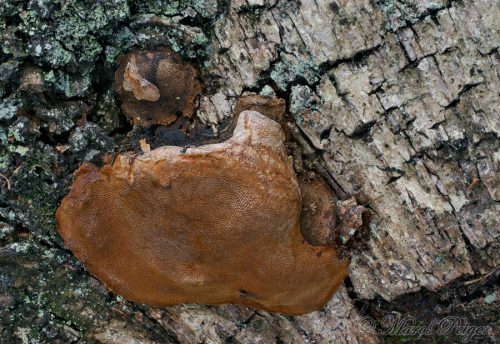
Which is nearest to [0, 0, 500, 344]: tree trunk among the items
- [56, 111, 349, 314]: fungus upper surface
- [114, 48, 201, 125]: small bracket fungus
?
[114, 48, 201, 125]: small bracket fungus

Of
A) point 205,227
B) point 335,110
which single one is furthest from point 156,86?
point 335,110

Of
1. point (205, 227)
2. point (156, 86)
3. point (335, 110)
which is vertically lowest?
point (205, 227)

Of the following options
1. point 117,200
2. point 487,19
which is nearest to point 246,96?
point 117,200

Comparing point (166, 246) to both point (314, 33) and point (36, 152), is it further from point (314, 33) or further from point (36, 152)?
point (314, 33)

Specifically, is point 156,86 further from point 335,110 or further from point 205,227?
point 335,110

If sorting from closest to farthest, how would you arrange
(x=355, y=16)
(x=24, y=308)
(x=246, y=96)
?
(x=355, y=16) → (x=246, y=96) → (x=24, y=308)

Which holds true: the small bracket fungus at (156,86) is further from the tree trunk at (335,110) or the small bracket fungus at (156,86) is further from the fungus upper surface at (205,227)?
the fungus upper surface at (205,227)
